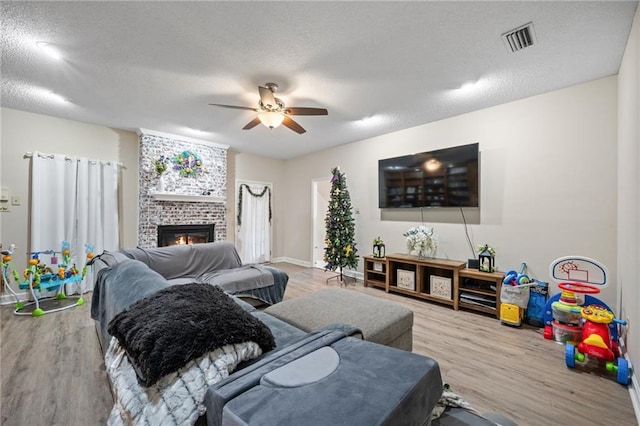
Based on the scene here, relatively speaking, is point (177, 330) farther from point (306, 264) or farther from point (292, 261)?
point (292, 261)

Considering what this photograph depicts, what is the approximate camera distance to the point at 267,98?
276 centimetres

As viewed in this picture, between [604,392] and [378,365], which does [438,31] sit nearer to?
[378,365]

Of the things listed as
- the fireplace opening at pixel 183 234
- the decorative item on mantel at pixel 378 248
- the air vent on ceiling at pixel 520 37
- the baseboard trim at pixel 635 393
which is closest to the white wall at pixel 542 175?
the decorative item on mantel at pixel 378 248

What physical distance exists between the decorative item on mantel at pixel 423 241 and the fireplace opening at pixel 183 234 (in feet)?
12.9

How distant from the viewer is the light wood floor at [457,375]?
170 centimetres

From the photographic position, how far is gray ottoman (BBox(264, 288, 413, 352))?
6.19 ft

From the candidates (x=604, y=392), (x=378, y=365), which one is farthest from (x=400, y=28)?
(x=604, y=392)

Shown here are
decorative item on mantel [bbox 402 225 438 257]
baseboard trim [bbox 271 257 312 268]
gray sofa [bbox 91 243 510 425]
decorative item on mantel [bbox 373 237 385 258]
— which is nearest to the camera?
gray sofa [bbox 91 243 510 425]

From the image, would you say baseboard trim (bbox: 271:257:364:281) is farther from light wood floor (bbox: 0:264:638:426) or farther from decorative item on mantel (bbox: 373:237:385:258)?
light wood floor (bbox: 0:264:638:426)

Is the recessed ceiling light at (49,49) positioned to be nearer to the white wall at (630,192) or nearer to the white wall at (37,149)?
the white wall at (37,149)

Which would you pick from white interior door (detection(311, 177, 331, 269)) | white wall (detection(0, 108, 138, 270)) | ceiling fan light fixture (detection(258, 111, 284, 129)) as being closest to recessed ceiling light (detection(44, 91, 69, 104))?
white wall (detection(0, 108, 138, 270))

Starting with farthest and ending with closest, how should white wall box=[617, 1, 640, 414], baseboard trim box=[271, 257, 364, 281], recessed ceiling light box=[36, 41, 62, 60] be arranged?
1. baseboard trim box=[271, 257, 364, 281]
2. recessed ceiling light box=[36, 41, 62, 60]
3. white wall box=[617, 1, 640, 414]

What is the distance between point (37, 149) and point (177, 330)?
4.88 meters

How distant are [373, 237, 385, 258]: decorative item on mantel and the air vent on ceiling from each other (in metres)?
3.05
